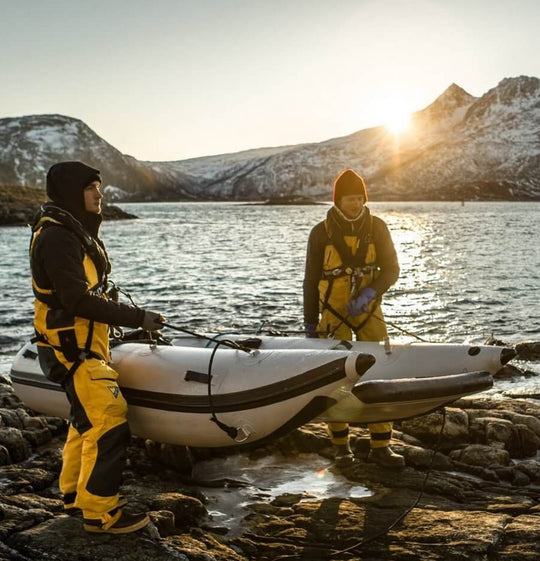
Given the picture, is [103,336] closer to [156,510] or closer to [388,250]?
[156,510]

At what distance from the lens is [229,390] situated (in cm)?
513

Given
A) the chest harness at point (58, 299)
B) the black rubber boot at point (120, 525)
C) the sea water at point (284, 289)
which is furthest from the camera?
the sea water at point (284, 289)

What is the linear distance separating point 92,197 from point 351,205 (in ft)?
8.60

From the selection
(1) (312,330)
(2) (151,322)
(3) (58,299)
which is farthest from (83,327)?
(1) (312,330)

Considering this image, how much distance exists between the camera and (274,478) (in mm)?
5844

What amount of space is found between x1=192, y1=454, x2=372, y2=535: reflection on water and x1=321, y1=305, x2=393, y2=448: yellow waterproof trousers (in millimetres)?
304

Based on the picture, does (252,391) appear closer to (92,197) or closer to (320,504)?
(320,504)

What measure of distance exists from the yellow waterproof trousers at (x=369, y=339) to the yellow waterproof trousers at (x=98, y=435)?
2346 millimetres

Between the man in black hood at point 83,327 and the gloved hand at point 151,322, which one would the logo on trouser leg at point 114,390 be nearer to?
the man in black hood at point 83,327

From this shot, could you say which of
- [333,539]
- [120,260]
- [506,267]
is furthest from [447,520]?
[120,260]

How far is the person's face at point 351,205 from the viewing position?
6191 millimetres

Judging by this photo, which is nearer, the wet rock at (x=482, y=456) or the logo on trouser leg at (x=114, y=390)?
the logo on trouser leg at (x=114, y=390)

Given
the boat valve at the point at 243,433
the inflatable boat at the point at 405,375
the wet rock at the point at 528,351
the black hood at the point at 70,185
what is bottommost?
the wet rock at the point at 528,351

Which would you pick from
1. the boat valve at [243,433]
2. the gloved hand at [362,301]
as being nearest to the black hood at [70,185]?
the boat valve at [243,433]
